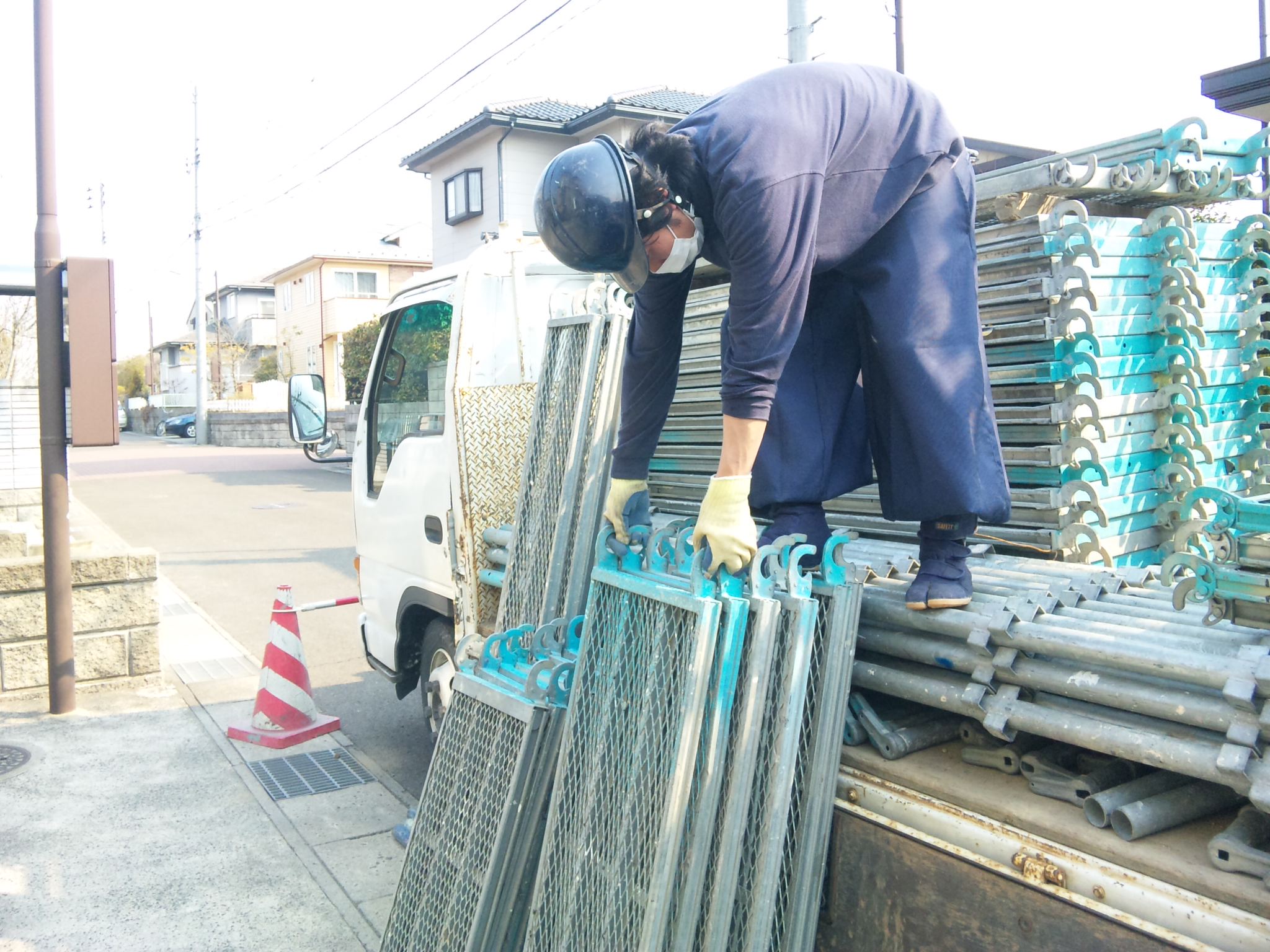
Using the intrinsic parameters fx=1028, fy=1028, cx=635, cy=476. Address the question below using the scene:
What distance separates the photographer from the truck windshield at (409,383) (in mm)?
4742

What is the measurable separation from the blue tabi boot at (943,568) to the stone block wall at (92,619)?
524 centimetres

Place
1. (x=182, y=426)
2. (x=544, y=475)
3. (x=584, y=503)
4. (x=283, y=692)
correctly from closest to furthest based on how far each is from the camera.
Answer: (x=584, y=503)
(x=544, y=475)
(x=283, y=692)
(x=182, y=426)

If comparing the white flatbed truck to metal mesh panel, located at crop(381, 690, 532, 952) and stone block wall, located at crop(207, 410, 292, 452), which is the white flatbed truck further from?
stone block wall, located at crop(207, 410, 292, 452)

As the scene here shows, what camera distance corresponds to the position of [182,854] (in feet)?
13.6

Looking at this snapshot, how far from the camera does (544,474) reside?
363 cm

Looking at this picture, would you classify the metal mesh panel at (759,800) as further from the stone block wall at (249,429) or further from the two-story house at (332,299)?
the two-story house at (332,299)

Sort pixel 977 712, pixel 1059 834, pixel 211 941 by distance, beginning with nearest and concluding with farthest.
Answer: pixel 1059 834 → pixel 977 712 → pixel 211 941

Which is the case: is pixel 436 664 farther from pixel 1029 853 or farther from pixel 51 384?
pixel 1029 853

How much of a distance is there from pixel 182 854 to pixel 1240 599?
12.9ft

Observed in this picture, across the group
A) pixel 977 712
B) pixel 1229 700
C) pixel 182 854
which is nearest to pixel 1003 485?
pixel 977 712

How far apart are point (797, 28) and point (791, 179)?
5711 millimetres

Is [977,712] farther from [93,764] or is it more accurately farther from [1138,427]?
[93,764]

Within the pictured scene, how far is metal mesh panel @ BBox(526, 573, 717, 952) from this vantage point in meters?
2.14

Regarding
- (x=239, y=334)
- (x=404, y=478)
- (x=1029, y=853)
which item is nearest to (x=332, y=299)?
(x=239, y=334)
